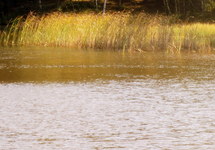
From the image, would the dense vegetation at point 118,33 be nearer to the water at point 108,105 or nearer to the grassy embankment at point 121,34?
the grassy embankment at point 121,34

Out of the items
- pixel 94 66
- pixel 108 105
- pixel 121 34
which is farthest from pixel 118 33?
pixel 108 105

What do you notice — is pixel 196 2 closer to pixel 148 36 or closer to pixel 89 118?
pixel 148 36

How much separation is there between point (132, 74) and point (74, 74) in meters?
1.35

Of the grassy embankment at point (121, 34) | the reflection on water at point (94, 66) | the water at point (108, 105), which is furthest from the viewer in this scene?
the grassy embankment at point (121, 34)

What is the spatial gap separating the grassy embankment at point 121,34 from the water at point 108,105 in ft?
12.4

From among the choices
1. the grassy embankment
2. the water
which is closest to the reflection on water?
the water

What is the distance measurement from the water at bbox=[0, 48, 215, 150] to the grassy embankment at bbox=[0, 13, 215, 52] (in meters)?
3.79

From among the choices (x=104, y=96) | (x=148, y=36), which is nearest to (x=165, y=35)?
(x=148, y=36)

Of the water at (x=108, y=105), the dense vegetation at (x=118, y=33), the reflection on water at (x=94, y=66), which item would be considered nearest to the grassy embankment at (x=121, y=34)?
the dense vegetation at (x=118, y=33)

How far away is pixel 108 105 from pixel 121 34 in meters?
11.5

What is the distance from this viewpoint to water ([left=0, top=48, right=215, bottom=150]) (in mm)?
7750

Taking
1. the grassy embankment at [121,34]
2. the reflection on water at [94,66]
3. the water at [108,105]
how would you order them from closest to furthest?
the water at [108,105]
the reflection on water at [94,66]
the grassy embankment at [121,34]

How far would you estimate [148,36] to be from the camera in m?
21.2

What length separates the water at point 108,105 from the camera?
775cm
